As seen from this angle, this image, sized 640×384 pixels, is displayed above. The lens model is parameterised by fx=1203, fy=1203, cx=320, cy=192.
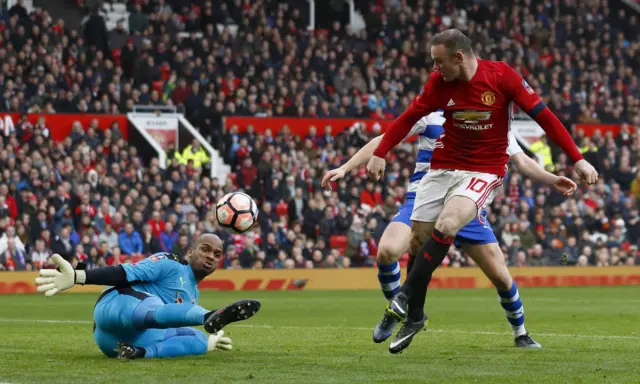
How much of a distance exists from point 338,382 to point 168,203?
18.1 meters

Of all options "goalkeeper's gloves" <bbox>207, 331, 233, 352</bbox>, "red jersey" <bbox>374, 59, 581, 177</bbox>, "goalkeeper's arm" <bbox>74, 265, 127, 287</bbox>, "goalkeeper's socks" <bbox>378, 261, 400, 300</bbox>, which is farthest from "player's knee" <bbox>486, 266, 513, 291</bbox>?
"goalkeeper's arm" <bbox>74, 265, 127, 287</bbox>

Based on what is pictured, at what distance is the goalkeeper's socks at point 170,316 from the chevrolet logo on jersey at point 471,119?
2.56 meters

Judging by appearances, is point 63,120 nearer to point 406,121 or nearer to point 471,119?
point 406,121

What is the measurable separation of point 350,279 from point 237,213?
14.1 m

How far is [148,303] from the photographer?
8.77 meters

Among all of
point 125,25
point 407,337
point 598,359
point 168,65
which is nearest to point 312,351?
point 407,337

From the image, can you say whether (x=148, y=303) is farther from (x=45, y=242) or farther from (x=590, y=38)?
(x=590, y=38)

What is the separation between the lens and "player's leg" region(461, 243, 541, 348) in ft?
33.3

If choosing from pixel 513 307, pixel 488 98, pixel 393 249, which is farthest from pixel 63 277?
pixel 513 307

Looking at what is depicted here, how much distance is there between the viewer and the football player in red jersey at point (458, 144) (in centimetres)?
909

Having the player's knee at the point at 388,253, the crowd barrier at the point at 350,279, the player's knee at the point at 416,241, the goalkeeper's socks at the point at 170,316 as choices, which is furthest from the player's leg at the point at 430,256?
the crowd barrier at the point at 350,279

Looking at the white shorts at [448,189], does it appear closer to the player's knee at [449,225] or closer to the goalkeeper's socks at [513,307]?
the player's knee at [449,225]

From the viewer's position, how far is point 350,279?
25.5 meters

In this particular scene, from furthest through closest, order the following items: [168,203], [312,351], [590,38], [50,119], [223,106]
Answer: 1. [590,38]
2. [223,106]
3. [50,119]
4. [168,203]
5. [312,351]
